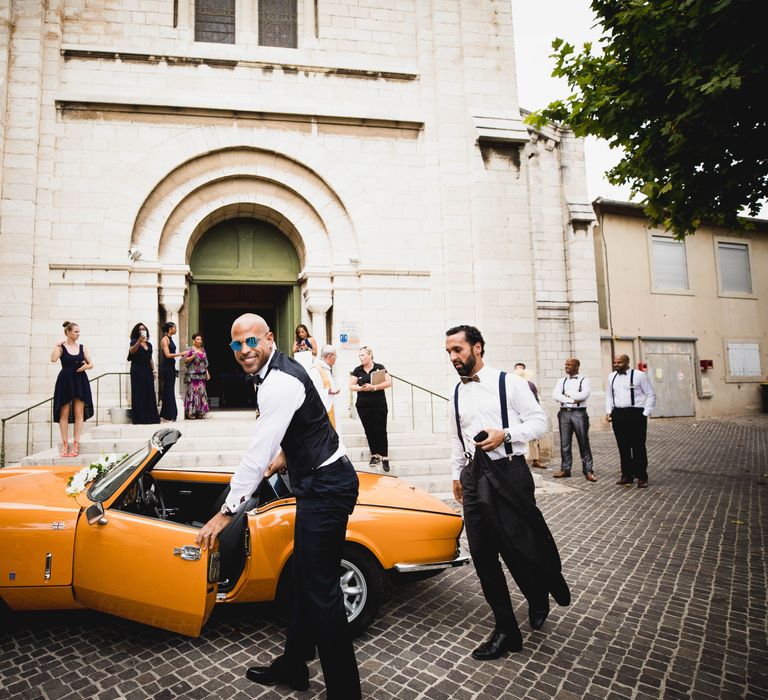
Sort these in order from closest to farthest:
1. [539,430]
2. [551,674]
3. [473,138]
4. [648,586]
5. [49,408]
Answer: [551,674]
[539,430]
[648,586]
[49,408]
[473,138]

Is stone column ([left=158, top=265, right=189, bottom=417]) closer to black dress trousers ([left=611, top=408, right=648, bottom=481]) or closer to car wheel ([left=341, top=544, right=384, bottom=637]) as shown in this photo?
car wheel ([left=341, top=544, right=384, bottom=637])

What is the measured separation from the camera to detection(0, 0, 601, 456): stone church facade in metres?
9.03

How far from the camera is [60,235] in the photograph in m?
9.06

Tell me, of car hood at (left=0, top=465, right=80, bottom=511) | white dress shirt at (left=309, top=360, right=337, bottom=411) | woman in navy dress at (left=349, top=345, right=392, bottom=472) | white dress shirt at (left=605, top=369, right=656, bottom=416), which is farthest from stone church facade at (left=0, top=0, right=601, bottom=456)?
car hood at (left=0, top=465, right=80, bottom=511)

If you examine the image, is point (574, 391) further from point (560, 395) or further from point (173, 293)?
point (173, 293)

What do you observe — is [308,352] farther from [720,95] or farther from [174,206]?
[720,95]

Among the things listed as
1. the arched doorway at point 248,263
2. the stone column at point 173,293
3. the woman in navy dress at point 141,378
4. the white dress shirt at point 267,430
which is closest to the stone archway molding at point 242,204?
the stone column at point 173,293

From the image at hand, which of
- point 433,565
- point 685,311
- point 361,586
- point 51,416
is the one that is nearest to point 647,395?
point 433,565

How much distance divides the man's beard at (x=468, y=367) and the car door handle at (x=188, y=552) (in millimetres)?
1961

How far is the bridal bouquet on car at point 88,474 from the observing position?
3.31m

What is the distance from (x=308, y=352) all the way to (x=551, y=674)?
5.17m

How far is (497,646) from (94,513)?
265cm

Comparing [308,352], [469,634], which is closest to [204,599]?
[469,634]

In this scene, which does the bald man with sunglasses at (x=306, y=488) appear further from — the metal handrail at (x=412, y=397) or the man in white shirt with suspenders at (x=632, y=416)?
the metal handrail at (x=412, y=397)
